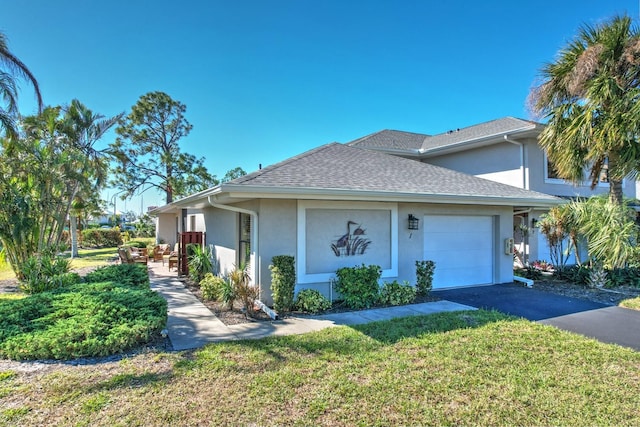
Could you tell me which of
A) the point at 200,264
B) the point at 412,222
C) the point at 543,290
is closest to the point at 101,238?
the point at 200,264

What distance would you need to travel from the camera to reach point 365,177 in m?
9.01

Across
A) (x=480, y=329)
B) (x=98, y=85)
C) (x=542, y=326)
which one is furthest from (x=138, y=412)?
(x=98, y=85)

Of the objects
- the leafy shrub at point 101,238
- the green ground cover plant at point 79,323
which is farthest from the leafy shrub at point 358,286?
the leafy shrub at point 101,238

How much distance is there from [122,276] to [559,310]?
34.1ft

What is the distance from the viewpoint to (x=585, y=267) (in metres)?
11.0

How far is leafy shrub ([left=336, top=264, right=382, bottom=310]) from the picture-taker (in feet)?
25.8

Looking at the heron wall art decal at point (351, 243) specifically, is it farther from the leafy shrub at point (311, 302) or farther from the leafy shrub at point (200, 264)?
the leafy shrub at point (200, 264)

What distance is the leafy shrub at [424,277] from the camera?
9.16 m

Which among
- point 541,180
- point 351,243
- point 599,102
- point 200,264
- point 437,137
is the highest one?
point 437,137

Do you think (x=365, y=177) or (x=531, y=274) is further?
(x=531, y=274)

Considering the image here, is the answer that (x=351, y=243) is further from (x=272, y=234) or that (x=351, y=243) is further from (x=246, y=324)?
(x=246, y=324)

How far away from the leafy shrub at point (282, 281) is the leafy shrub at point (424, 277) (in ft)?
12.2

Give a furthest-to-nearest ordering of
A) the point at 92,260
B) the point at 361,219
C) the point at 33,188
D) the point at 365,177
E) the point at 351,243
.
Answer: the point at 92,260 → the point at 33,188 → the point at 365,177 → the point at 361,219 → the point at 351,243

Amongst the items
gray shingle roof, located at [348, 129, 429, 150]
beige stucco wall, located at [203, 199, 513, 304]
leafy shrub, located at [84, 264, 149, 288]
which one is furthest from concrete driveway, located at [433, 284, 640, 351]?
gray shingle roof, located at [348, 129, 429, 150]
